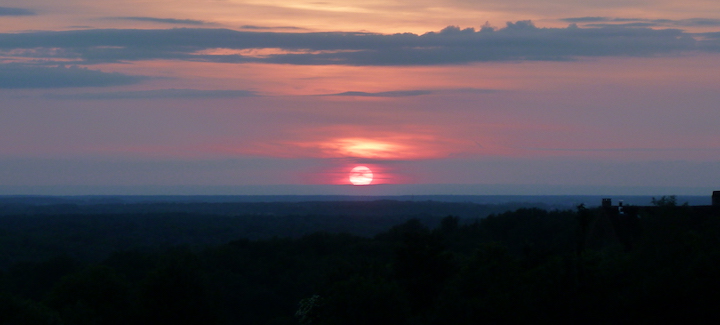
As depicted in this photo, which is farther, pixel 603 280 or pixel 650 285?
pixel 603 280

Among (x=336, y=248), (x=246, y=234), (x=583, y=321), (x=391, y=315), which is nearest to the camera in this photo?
(x=583, y=321)

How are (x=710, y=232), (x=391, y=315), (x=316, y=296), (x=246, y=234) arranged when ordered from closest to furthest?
(x=391, y=315), (x=710, y=232), (x=316, y=296), (x=246, y=234)

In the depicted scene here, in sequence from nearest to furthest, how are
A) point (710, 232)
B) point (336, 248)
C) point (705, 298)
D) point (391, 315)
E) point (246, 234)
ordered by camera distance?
1. point (705, 298)
2. point (391, 315)
3. point (710, 232)
4. point (336, 248)
5. point (246, 234)

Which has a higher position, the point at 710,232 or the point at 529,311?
the point at 710,232

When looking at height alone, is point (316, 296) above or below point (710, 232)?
below

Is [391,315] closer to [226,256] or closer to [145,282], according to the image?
[145,282]

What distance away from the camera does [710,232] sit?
101 feet

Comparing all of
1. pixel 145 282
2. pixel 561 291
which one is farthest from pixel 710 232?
pixel 145 282

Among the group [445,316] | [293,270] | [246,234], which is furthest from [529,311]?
[246,234]

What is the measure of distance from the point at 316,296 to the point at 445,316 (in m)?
11.2

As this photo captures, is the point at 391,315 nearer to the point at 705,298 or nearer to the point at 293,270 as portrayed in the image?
the point at 705,298

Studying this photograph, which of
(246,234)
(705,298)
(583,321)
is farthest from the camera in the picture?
(246,234)

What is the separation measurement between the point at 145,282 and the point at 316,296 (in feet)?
29.4

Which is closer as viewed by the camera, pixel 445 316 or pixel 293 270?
pixel 445 316
